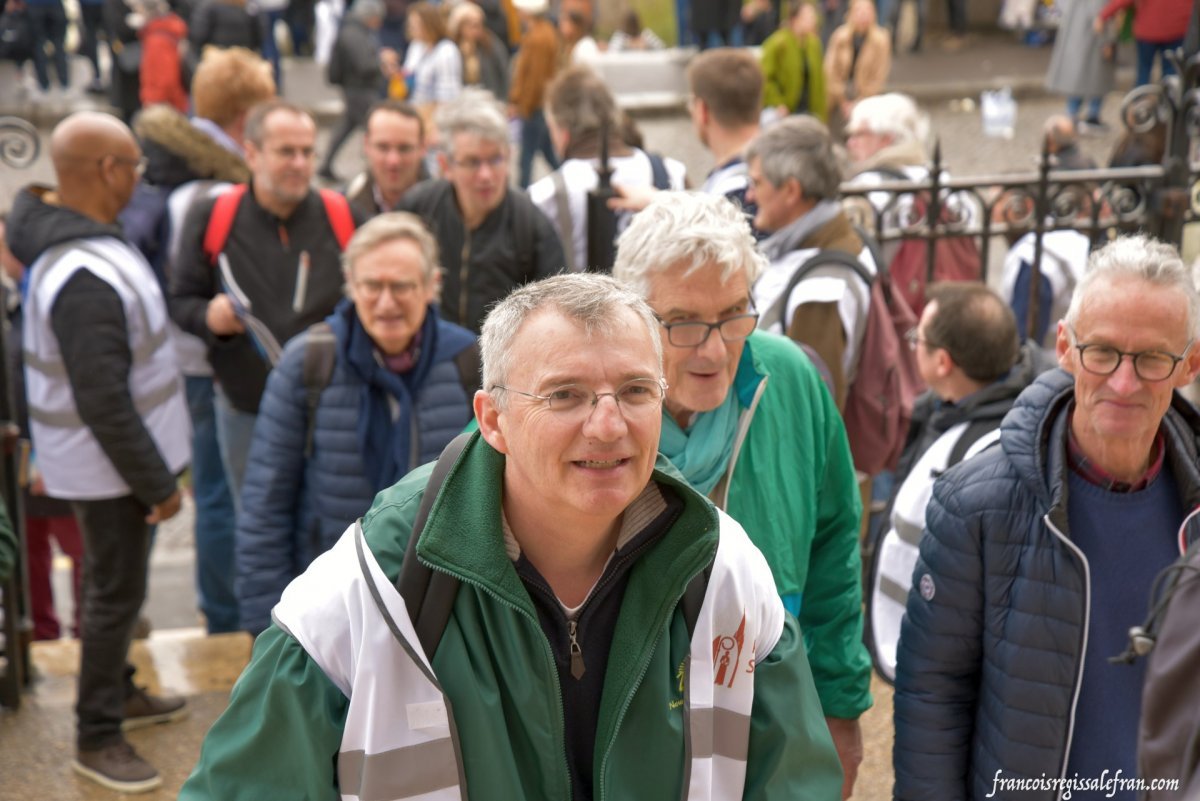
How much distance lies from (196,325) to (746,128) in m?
2.18

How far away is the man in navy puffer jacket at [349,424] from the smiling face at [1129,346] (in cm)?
182

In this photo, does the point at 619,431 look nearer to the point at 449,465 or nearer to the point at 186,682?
the point at 449,465

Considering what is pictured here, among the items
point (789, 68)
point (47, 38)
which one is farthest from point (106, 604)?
point (47, 38)

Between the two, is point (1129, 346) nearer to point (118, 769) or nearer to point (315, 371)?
point (315, 371)

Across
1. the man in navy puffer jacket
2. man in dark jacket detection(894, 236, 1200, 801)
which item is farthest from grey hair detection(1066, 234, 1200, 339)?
the man in navy puffer jacket

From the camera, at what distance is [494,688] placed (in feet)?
7.16

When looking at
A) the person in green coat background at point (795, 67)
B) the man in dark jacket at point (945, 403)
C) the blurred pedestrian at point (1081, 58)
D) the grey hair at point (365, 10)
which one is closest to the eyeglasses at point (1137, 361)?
the man in dark jacket at point (945, 403)

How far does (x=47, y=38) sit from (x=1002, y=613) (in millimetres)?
15178

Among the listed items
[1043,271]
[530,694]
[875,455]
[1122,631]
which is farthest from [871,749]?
[530,694]

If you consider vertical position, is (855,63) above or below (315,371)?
below

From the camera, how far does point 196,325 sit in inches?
210

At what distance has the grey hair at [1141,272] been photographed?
109 inches

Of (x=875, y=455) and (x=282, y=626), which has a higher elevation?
(x=282, y=626)

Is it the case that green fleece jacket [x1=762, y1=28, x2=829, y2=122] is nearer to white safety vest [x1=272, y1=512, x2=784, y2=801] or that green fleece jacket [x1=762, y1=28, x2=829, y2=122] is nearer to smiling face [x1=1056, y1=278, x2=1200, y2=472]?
smiling face [x1=1056, y1=278, x2=1200, y2=472]
